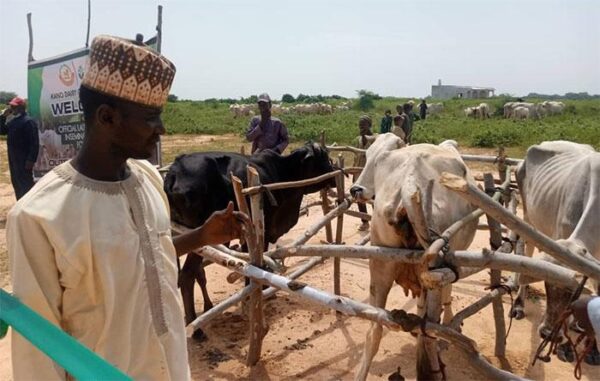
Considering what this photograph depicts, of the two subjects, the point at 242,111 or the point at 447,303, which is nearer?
the point at 447,303

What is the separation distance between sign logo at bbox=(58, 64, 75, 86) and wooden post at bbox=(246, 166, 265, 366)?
4.67 metres

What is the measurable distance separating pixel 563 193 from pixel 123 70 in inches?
164

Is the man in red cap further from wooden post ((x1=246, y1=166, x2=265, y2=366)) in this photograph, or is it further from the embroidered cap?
the embroidered cap

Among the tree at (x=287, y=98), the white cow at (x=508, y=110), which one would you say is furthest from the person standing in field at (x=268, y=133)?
the tree at (x=287, y=98)

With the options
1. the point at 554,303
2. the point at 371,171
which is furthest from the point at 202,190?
the point at 554,303

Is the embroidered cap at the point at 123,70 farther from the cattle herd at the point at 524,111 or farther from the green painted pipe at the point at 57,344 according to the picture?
the cattle herd at the point at 524,111

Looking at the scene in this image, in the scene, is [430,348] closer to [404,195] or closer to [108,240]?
[404,195]

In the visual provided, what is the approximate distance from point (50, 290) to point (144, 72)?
71 cm

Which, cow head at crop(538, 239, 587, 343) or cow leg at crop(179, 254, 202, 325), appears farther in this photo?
cow leg at crop(179, 254, 202, 325)

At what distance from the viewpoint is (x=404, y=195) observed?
3342 mm

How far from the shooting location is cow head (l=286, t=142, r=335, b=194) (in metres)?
5.89

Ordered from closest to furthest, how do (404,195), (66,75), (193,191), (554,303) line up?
(554,303) → (404,195) → (193,191) → (66,75)

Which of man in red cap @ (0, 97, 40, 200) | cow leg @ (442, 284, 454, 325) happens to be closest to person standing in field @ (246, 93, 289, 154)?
cow leg @ (442, 284, 454, 325)

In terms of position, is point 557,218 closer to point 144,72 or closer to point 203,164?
point 203,164
